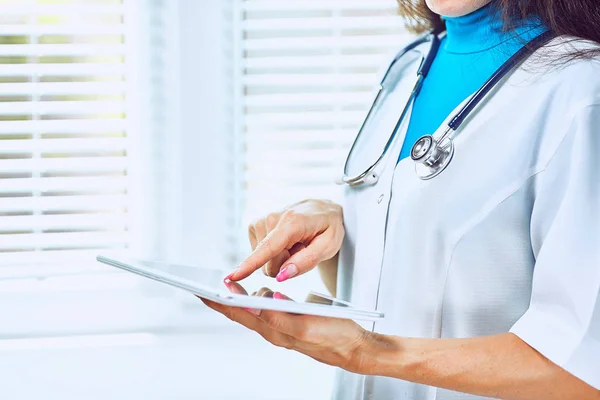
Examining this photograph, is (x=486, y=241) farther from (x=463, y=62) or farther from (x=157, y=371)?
(x=157, y=371)

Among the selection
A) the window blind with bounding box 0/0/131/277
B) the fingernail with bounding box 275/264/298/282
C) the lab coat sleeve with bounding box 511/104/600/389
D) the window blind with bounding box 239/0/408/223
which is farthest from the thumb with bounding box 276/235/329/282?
the window blind with bounding box 0/0/131/277

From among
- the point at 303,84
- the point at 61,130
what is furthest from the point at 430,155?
the point at 61,130

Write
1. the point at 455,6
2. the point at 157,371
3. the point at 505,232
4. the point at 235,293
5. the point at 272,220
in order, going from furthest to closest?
the point at 157,371
the point at 272,220
the point at 455,6
the point at 505,232
the point at 235,293

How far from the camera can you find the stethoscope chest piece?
0.75m

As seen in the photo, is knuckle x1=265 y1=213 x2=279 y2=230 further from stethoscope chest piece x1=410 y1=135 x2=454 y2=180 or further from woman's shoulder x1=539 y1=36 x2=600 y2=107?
woman's shoulder x1=539 y1=36 x2=600 y2=107

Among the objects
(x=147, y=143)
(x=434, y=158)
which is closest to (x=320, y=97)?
(x=147, y=143)

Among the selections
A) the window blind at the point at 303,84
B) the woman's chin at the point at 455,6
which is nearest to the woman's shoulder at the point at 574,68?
the woman's chin at the point at 455,6

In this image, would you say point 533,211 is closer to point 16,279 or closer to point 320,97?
point 320,97

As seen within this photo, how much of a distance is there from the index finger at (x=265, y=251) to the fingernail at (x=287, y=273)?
26 millimetres

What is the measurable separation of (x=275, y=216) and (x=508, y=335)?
38 cm

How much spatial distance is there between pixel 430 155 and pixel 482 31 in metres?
0.19

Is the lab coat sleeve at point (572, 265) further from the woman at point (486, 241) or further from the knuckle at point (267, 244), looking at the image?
the knuckle at point (267, 244)

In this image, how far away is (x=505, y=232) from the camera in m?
0.71

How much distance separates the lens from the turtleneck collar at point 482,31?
76 centimetres
